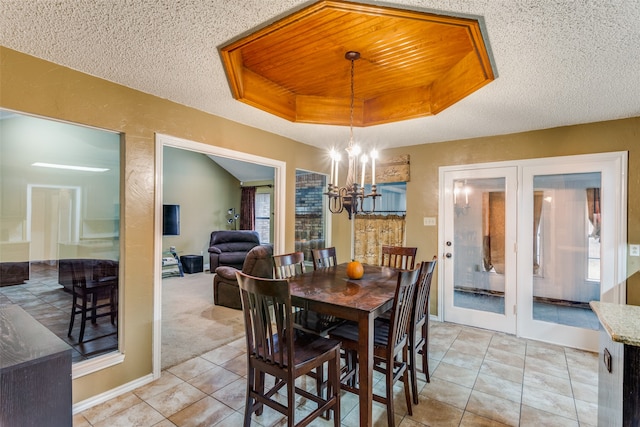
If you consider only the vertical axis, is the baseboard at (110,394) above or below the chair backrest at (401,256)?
below

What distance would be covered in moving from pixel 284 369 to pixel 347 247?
321 centimetres

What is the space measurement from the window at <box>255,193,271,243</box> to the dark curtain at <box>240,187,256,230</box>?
114mm

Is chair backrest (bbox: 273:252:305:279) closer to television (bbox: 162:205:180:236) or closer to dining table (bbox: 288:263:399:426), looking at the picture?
dining table (bbox: 288:263:399:426)

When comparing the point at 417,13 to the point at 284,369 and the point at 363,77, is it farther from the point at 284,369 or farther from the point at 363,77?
the point at 284,369

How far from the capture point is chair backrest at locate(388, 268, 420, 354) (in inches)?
71.7

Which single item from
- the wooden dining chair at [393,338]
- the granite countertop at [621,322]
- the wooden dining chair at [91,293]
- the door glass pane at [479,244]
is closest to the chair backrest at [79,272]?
the wooden dining chair at [91,293]

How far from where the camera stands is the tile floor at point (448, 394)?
200cm

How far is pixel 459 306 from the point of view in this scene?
3.79 m

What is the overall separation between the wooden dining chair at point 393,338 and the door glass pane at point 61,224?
189cm

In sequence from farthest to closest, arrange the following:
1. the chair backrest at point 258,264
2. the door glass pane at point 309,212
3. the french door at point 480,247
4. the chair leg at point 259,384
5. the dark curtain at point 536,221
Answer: the door glass pane at point 309,212
the chair backrest at point 258,264
the french door at point 480,247
the dark curtain at point 536,221
the chair leg at point 259,384

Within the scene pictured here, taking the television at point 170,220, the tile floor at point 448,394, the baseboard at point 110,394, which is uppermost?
the television at point 170,220

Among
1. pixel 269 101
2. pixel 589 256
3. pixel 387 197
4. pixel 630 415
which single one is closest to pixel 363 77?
pixel 269 101

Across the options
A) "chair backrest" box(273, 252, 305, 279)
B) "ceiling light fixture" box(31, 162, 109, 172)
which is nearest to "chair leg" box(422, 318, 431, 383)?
"chair backrest" box(273, 252, 305, 279)

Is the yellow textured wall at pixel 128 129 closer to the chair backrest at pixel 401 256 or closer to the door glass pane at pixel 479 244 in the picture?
the chair backrest at pixel 401 256
